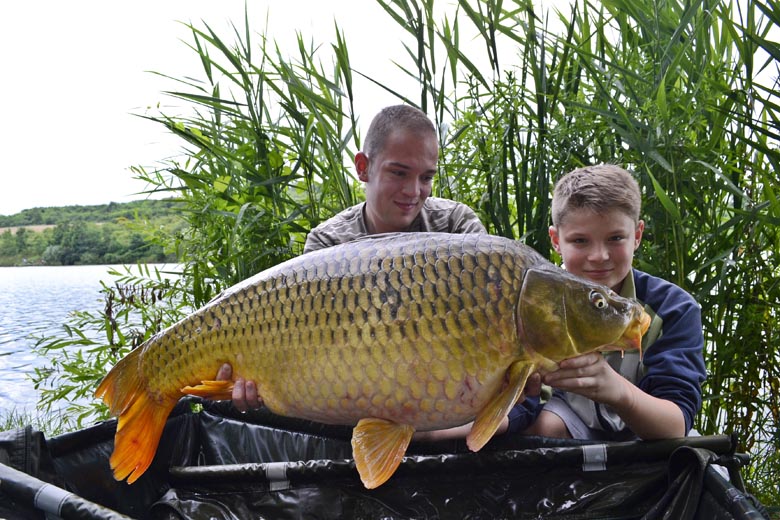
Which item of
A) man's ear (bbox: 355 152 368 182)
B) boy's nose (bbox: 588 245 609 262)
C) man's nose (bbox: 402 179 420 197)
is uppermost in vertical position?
man's ear (bbox: 355 152 368 182)

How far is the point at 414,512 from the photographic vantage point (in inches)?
47.6

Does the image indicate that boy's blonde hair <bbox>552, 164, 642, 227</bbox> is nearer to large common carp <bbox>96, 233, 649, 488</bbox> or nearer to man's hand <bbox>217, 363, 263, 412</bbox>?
large common carp <bbox>96, 233, 649, 488</bbox>

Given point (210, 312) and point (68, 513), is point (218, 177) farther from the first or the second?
point (68, 513)

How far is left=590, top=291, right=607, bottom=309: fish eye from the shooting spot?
96 cm

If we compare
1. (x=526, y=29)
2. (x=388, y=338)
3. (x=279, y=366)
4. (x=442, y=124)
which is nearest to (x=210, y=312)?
(x=279, y=366)

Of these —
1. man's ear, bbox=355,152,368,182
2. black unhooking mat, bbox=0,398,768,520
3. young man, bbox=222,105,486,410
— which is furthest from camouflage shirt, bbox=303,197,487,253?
black unhooking mat, bbox=0,398,768,520

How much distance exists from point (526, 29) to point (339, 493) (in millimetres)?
1427

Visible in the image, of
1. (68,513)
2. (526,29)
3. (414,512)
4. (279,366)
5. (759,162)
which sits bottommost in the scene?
(414,512)

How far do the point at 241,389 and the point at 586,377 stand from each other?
1.92 ft

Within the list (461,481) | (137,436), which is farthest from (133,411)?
(461,481)

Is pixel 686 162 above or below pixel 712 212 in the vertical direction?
above

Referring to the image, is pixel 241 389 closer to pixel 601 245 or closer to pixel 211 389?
pixel 211 389

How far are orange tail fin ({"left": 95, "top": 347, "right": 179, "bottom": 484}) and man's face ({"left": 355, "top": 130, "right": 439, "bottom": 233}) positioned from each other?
81cm

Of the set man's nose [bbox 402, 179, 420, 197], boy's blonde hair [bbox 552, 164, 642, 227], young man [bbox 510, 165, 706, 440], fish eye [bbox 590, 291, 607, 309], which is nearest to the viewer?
fish eye [bbox 590, 291, 607, 309]
